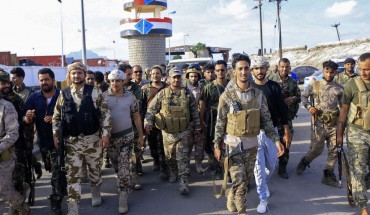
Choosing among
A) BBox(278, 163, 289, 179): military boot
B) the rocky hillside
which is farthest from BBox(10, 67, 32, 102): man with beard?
the rocky hillside

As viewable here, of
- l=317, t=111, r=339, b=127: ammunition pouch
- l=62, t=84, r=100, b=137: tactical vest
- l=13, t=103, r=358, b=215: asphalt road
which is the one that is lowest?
l=13, t=103, r=358, b=215: asphalt road

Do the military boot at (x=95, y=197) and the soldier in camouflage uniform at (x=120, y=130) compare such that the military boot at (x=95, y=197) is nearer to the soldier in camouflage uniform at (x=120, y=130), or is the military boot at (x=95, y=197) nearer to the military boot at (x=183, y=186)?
the soldier in camouflage uniform at (x=120, y=130)

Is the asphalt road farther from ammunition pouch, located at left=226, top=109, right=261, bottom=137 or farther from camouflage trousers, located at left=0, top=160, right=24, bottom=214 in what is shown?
ammunition pouch, located at left=226, top=109, right=261, bottom=137

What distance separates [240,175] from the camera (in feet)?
11.8

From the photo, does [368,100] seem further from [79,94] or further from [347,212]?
[79,94]

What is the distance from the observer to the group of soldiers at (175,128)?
3.58 metres

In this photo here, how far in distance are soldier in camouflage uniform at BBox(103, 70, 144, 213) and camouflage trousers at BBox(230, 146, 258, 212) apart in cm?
144

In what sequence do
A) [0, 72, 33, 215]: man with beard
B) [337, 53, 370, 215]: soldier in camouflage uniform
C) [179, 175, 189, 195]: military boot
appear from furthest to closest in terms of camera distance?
[179, 175, 189, 195]: military boot, [0, 72, 33, 215]: man with beard, [337, 53, 370, 215]: soldier in camouflage uniform

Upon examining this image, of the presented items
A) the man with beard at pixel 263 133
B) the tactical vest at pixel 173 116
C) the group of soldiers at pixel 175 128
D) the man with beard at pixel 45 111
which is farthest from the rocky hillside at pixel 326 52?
the man with beard at pixel 45 111

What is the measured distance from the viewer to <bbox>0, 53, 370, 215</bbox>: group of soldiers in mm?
3584

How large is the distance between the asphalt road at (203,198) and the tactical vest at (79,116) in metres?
1.13

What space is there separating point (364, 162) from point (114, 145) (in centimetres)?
306

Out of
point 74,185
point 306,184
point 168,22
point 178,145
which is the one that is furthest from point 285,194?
point 168,22

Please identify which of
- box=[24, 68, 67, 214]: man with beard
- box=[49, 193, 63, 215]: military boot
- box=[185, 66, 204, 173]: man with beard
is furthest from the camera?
box=[185, 66, 204, 173]: man with beard
